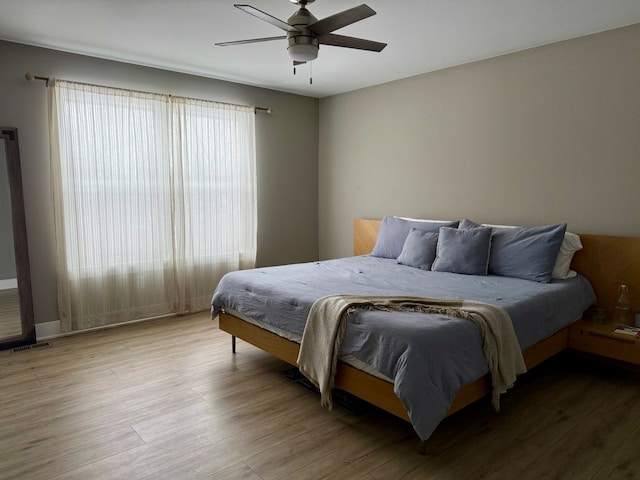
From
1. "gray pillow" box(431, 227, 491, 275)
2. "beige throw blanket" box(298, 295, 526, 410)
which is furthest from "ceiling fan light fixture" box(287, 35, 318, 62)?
"gray pillow" box(431, 227, 491, 275)

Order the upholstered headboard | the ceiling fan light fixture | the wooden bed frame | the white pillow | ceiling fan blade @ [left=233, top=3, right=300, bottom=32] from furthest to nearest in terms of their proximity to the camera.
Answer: the white pillow → the upholstered headboard → the wooden bed frame → the ceiling fan light fixture → ceiling fan blade @ [left=233, top=3, right=300, bottom=32]

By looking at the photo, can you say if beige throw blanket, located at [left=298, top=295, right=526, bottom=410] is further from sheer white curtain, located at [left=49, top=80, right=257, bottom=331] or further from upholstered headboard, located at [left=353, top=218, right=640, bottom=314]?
sheer white curtain, located at [left=49, top=80, right=257, bottom=331]

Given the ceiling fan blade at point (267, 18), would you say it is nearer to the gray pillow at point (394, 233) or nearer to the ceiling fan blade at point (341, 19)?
the ceiling fan blade at point (341, 19)

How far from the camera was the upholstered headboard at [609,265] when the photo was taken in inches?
123

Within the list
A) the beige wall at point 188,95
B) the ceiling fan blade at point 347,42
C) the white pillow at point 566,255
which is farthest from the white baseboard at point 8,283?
the white pillow at point 566,255

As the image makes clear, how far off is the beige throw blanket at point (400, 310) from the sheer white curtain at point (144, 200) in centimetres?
237

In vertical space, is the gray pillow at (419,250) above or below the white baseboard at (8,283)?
above

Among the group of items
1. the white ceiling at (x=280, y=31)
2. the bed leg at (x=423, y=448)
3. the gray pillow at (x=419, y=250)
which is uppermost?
the white ceiling at (x=280, y=31)

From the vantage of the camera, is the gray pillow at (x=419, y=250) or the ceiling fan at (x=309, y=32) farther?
the gray pillow at (x=419, y=250)

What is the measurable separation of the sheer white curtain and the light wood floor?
0.93m

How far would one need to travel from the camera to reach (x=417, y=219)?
455cm

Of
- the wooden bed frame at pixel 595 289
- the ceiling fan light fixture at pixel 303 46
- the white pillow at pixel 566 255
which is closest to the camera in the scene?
the ceiling fan light fixture at pixel 303 46

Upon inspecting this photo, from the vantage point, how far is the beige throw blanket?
7.52ft

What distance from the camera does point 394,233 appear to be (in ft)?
14.1
